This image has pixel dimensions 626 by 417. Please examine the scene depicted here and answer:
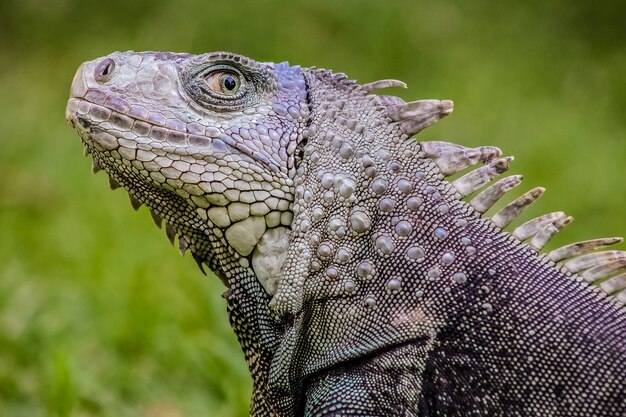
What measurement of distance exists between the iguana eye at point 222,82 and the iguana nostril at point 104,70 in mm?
325

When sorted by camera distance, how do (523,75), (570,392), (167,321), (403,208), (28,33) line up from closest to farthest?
(570,392) → (403,208) → (167,321) → (523,75) → (28,33)

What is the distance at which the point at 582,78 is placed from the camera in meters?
11.2

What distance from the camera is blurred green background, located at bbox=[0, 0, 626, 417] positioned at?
5.32m

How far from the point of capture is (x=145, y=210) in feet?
29.3

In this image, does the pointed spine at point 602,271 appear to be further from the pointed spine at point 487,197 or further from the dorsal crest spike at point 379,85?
the dorsal crest spike at point 379,85

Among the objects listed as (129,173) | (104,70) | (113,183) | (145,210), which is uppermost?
(104,70)

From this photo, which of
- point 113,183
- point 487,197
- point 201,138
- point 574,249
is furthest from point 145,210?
point 574,249

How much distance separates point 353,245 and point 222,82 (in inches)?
29.3

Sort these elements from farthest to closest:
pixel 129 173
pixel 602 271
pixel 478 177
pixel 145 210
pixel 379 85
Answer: pixel 145 210 < pixel 379 85 < pixel 129 173 < pixel 478 177 < pixel 602 271

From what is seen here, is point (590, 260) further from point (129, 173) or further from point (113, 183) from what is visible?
point (113, 183)

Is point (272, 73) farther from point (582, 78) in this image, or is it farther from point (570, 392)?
point (582, 78)

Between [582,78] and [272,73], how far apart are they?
8.55 metres

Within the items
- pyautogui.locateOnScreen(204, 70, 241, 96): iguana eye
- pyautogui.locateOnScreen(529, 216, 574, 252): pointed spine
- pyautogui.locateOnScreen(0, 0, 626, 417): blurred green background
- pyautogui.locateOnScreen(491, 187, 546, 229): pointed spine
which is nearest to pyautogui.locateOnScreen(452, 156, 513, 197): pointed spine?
pyautogui.locateOnScreen(491, 187, 546, 229): pointed spine

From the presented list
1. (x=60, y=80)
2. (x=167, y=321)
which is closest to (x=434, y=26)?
(x=60, y=80)
